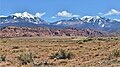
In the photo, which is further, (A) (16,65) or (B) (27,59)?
(B) (27,59)

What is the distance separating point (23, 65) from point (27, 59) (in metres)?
1.85

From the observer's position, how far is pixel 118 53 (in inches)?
986

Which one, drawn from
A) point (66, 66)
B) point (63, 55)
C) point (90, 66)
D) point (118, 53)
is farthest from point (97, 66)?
point (63, 55)

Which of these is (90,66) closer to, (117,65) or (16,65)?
(117,65)

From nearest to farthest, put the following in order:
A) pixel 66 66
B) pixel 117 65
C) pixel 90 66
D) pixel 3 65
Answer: pixel 117 65 → pixel 90 66 → pixel 66 66 → pixel 3 65

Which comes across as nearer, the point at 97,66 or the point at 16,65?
the point at 97,66

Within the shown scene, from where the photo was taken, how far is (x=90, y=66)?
2038cm

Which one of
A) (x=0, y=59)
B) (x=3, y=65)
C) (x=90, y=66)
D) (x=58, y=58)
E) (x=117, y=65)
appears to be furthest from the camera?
(x=58, y=58)

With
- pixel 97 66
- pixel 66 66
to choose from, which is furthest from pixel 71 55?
pixel 97 66

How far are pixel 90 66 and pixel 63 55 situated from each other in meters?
8.86

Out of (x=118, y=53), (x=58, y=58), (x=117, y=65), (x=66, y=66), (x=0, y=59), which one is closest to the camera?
(x=117, y=65)

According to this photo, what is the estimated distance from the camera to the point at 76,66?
69.8 ft

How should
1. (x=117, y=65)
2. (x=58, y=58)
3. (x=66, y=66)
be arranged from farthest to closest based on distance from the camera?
(x=58, y=58) → (x=66, y=66) → (x=117, y=65)

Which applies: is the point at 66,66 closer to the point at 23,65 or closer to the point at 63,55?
the point at 23,65
